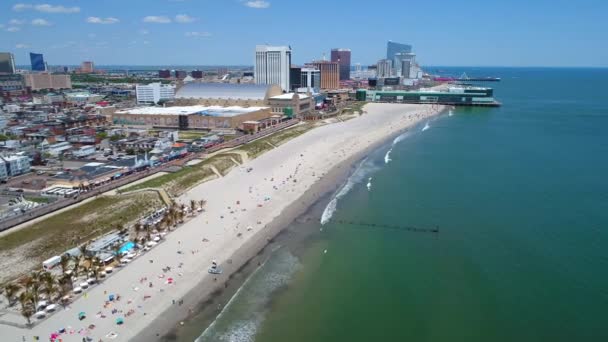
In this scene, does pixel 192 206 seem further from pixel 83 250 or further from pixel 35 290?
pixel 35 290

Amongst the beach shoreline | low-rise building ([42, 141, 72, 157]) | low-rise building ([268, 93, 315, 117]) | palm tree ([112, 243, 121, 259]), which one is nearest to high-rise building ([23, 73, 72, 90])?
low-rise building ([268, 93, 315, 117])

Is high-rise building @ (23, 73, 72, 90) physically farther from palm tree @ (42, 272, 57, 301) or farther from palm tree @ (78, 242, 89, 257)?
palm tree @ (42, 272, 57, 301)

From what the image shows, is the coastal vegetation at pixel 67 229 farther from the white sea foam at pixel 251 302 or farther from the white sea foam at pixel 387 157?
the white sea foam at pixel 387 157

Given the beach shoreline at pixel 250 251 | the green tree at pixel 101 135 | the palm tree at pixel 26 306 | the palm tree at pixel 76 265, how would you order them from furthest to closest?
1. the green tree at pixel 101 135
2. the palm tree at pixel 76 265
3. the beach shoreline at pixel 250 251
4. the palm tree at pixel 26 306

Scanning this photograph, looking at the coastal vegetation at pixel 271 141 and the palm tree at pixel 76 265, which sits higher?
the coastal vegetation at pixel 271 141

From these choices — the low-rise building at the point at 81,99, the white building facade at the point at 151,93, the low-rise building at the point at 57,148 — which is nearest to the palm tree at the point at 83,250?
the low-rise building at the point at 57,148

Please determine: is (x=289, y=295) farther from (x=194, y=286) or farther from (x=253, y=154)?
(x=253, y=154)

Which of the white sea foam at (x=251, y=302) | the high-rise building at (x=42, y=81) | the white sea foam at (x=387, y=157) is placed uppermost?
the high-rise building at (x=42, y=81)

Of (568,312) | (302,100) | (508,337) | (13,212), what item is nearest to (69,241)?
(13,212)
